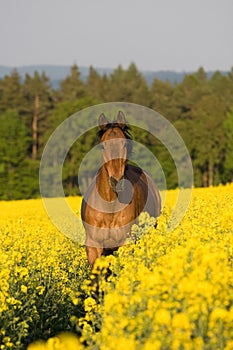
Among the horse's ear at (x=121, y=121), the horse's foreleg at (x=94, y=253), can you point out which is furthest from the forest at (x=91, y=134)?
the horse's ear at (x=121, y=121)

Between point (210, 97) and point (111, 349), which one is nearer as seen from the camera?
point (111, 349)

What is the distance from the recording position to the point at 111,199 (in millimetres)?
9531

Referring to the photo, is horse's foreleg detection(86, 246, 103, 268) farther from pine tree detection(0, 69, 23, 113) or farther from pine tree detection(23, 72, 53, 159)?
pine tree detection(0, 69, 23, 113)

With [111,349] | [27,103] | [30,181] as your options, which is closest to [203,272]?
[111,349]

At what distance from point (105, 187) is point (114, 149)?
0.89 m

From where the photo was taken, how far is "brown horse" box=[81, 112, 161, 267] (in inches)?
348

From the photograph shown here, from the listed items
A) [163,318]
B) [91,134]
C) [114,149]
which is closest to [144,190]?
[114,149]

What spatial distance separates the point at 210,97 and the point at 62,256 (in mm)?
72002

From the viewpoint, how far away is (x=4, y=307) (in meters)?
7.23

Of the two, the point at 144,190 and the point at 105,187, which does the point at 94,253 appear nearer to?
the point at 105,187

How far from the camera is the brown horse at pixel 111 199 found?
8.84 meters

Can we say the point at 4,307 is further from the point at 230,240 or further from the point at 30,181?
the point at 30,181

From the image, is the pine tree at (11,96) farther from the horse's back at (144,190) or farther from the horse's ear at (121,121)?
the horse's ear at (121,121)

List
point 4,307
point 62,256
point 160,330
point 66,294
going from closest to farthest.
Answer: point 160,330 → point 4,307 → point 66,294 → point 62,256
